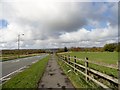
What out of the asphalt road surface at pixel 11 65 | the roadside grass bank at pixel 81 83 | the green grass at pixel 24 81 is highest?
the roadside grass bank at pixel 81 83

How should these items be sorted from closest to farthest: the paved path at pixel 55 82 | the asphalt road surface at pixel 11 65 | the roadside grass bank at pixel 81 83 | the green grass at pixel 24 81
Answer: the roadside grass bank at pixel 81 83 < the paved path at pixel 55 82 < the green grass at pixel 24 81 < the asphalt road surface at pixel 11 65

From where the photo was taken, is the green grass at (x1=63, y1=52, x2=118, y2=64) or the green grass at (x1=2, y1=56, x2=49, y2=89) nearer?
the green grass at (x1=2, y1=56, x2=49, y2=89)

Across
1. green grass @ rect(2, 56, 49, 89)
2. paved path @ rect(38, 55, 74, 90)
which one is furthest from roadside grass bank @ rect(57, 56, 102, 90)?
green grass @ rect(2, 56, 49, 89)

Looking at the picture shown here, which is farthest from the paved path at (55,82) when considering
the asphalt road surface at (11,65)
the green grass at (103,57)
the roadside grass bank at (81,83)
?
the green grass at (103,57)

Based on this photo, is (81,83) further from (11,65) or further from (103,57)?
(103,57)

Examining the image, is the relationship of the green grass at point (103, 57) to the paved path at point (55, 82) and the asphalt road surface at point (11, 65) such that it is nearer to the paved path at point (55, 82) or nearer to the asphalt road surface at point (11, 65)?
the paved path at point (55, 82)

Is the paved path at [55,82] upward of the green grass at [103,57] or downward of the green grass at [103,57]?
upward

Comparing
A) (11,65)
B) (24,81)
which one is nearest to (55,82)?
(24,81)

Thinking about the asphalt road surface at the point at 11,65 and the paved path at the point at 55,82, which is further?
the asphalt road surface at the point at 11,65

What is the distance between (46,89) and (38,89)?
0.33m

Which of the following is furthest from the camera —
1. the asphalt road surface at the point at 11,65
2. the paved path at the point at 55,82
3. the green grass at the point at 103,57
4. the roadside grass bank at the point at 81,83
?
the green grass at the point at 103,57

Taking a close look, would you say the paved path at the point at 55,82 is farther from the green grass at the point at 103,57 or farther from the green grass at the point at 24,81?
the green grass at the point at 103,57

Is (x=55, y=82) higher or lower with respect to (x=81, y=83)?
lower

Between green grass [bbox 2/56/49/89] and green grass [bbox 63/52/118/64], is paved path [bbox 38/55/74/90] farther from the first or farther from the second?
green grass [bbox 63/52/118/64]
